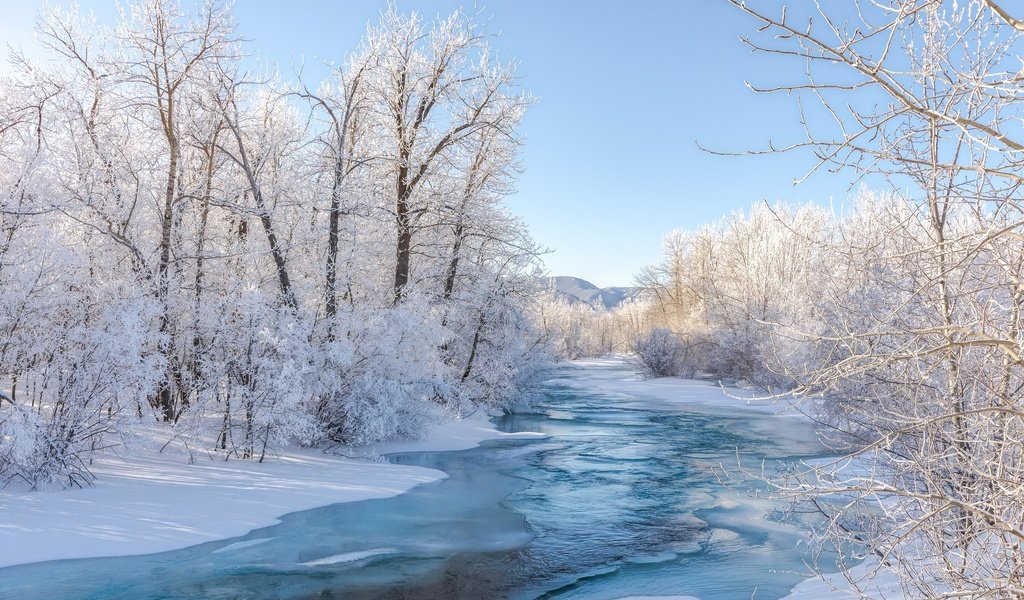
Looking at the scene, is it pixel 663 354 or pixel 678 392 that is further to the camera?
pixel 663 354

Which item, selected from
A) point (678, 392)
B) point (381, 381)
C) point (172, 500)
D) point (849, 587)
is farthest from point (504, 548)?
point (678, 392)

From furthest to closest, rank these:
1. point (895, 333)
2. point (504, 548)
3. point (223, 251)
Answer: point (223, 251)
point (504, 548)
point (895, 333)

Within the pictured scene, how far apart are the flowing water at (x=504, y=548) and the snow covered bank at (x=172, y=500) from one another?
26 cm

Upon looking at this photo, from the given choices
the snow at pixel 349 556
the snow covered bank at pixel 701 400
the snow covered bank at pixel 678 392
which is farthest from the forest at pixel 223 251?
the snow covered bank at pixel 678 392

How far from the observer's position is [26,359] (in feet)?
27.8

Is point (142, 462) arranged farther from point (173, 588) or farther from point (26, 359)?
point (173, 588)

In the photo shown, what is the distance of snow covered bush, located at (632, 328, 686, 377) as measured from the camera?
37.2 metres

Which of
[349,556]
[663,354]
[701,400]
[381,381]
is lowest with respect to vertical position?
[349,556]

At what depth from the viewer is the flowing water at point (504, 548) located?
607 cm

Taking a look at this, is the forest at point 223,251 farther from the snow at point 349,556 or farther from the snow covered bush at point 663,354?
the snow covered bush at point 663,354

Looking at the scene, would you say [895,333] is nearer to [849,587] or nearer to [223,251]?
[849,587]

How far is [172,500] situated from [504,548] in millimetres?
4208

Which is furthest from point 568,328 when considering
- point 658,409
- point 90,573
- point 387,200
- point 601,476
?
point 90,573

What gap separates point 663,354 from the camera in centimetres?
3731
